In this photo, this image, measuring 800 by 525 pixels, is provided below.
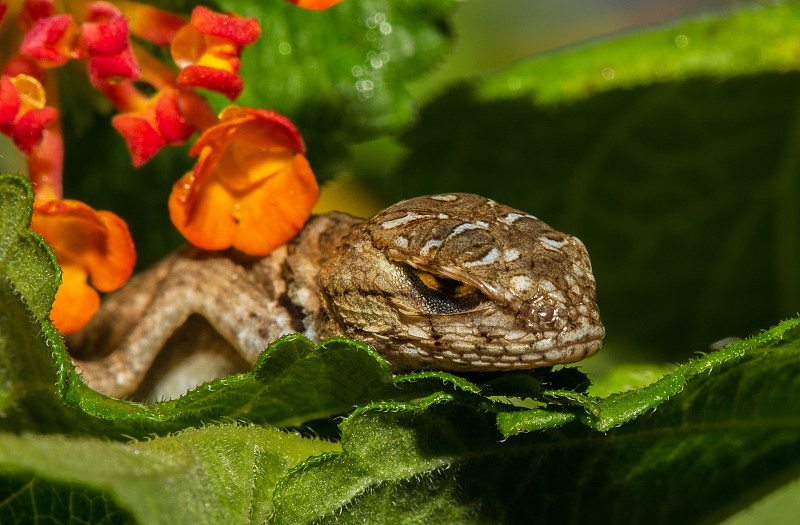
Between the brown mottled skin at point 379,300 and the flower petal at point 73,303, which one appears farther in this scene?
the brown mottled skin at point 379,300

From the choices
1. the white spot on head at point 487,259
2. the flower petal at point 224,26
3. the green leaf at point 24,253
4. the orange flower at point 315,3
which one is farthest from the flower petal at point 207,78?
the white spot on head at point 487,259

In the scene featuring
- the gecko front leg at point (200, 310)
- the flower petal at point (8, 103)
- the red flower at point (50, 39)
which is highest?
the red flower at point (50, 39)

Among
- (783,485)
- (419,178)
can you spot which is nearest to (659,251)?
(419,178)

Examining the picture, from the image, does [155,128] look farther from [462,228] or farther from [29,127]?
[462,228]

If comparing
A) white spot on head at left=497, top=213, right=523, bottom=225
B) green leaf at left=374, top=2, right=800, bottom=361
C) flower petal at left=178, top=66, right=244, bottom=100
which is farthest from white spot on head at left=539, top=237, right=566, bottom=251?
green leaf at left=374, top=2, right=800, bottom=361

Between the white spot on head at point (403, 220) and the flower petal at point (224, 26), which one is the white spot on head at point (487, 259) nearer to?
A: the white spot on head at point (403, 220)

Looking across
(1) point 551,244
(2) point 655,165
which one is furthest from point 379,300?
(2) point 655,165

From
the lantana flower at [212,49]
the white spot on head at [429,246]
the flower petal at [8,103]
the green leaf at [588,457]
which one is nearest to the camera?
the green leaf at [588,457]

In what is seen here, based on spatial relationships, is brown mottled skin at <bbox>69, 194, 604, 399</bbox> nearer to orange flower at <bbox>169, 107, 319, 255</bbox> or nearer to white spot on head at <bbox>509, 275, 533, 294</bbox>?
white spot on head at <bbox>509, 275, 533, 294</bbox>

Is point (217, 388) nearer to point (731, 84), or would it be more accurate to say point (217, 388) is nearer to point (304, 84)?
point (304, 84)
